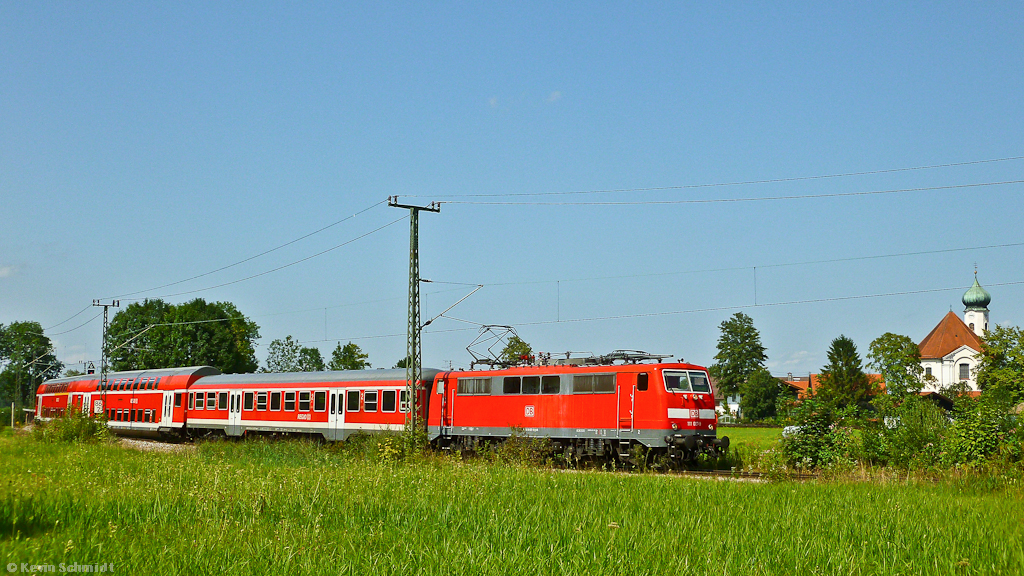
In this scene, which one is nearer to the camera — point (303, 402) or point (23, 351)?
point (303, 402)

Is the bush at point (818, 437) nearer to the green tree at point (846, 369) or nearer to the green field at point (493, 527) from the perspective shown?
the green field at point (493, 527)

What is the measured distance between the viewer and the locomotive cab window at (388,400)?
30.6 m

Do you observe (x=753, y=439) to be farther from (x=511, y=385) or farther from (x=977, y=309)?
(x=977, y=309)

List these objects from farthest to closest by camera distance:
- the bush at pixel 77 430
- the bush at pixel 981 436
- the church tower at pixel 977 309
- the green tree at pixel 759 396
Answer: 1. the church tower at pixel 977 309
2. the green tree at pixel 759 396
3. the bush at pixel 77 430
4. the bush at pixel 981 436

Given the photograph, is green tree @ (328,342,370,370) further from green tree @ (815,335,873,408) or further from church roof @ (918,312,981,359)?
church roof @ (918,312,981,359)

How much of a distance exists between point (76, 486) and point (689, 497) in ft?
30.4

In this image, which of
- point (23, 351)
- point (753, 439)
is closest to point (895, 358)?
point (753, 439)

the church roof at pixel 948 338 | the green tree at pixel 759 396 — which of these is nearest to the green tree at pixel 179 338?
the green tree at pixel 759 396

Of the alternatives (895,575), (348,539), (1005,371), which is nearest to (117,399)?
(348,539)

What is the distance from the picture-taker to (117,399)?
4753 cm

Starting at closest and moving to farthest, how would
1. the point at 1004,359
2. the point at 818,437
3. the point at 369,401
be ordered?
the point at 818,437 < the point at 369,401 < the point at 1004,359

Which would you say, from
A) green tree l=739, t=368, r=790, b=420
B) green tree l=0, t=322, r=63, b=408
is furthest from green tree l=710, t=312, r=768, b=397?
green tree l=0, t=322, r=63, b=408

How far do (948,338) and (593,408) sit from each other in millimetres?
131662

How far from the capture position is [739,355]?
10344 cm
